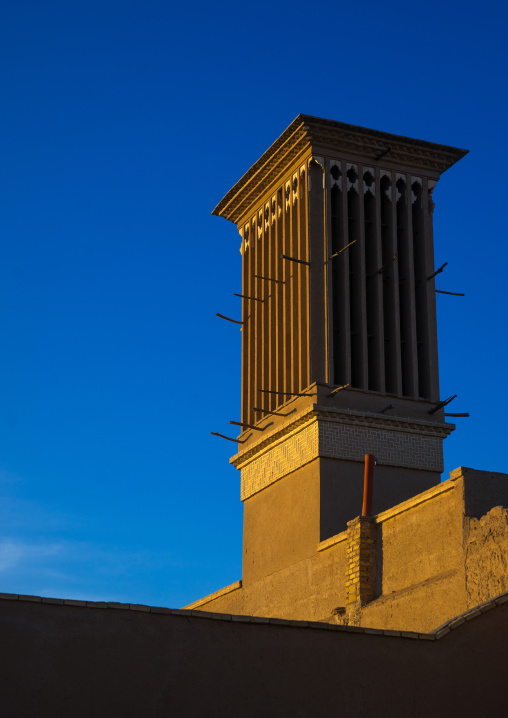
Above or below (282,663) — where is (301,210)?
above

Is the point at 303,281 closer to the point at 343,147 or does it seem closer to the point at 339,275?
the point at 339,275

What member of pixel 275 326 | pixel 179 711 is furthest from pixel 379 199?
pixel 179 711

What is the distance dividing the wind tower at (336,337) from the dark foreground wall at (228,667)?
7152 mm

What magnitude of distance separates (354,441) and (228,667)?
345 inches

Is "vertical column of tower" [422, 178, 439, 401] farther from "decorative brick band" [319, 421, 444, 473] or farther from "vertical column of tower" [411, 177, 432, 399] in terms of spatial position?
"decorative brick band" [319, 421, 444, 473]

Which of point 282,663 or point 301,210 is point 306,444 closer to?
point 301,210

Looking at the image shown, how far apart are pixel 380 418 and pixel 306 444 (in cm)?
126

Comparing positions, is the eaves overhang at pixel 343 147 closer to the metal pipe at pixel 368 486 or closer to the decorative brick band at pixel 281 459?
the decorative brick band at pixel 281 459

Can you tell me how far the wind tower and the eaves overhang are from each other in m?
0.02

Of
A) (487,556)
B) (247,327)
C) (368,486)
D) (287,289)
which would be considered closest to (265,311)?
(247,327)

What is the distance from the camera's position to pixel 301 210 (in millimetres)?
17844

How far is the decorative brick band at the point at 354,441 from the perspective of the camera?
16.3m

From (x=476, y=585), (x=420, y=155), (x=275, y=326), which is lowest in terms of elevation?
(x=476, y=585)

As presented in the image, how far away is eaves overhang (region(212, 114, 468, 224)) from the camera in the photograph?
17.7 metres
